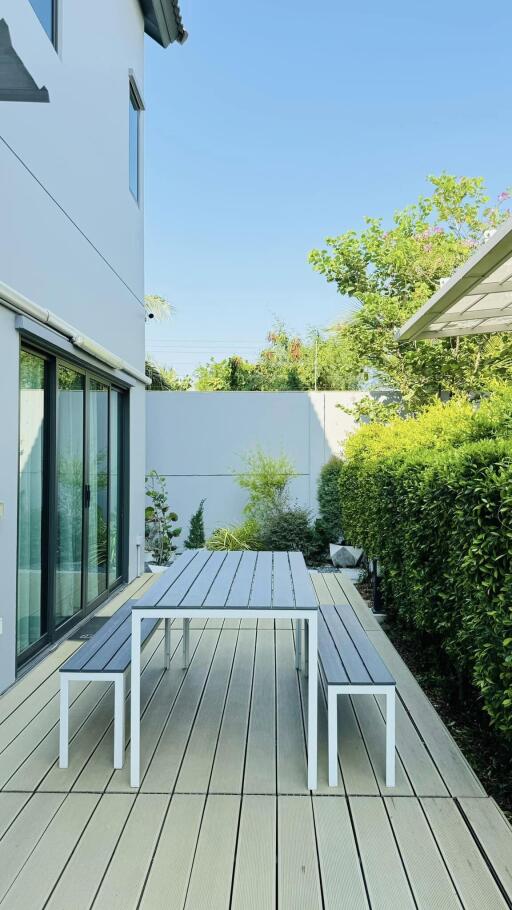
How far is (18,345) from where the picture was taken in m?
3.70

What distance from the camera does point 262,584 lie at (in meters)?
3.06

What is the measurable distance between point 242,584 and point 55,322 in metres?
2.25

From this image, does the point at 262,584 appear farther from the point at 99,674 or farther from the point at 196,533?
the point at 196,533

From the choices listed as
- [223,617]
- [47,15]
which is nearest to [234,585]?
[223,617]

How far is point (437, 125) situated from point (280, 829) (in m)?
14.5

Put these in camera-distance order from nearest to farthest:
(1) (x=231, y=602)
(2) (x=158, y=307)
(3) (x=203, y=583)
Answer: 1. (1) (x=231, y=602)
2. (3) (x=203, y=583)
3. (2) (x=158, y=307)

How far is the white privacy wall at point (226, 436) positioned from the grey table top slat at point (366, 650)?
17.5ft

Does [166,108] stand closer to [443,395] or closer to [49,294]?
[443,395]

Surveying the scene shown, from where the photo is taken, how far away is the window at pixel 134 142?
6766 mm

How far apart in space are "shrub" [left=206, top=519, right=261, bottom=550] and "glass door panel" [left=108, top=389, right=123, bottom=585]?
5.96 ft

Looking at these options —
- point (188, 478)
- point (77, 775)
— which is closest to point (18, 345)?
point (77, 775)

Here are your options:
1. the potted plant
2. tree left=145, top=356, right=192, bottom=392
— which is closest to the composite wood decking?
the potted plant

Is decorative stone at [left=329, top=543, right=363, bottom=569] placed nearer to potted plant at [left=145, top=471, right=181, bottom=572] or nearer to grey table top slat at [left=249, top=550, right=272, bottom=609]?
potted plant at [left=145, top=471, right=181, bottom=572]

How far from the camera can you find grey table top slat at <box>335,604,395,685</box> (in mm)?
2674
